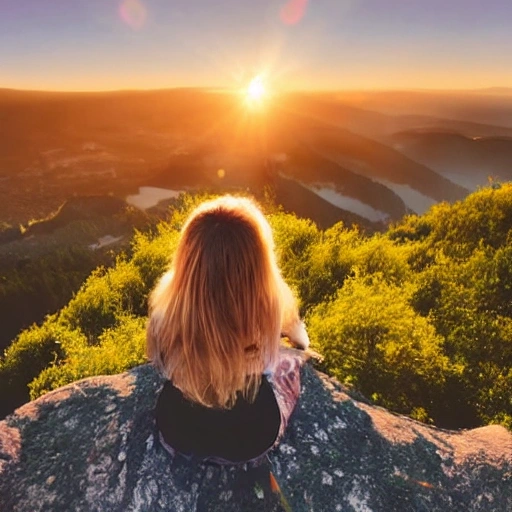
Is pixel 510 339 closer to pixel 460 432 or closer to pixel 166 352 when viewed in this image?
pixel 460 432

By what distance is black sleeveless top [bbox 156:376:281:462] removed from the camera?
13.2 feet

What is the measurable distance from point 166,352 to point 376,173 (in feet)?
544

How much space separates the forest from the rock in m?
1.30

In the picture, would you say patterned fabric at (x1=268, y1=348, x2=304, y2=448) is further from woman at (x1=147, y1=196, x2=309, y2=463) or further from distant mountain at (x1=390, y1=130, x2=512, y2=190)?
distant mountain at (x1=390, y1=130, x2=512, y2=190)

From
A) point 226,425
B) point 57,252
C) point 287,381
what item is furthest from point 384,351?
point 57,252

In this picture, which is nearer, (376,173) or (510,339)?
(510,339)

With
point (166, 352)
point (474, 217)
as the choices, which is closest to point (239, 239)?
point (166, 352)

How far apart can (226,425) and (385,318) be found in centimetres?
844

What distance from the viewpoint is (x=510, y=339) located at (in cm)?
1089

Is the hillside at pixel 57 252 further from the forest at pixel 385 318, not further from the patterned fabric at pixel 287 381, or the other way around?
the patterned fabric at pixel 287 381

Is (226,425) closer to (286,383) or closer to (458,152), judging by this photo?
(286,383)

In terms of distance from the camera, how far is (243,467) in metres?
4.51

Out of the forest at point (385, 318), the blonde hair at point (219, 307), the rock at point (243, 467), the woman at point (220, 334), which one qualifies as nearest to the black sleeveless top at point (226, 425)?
the woman at point (220, 334)

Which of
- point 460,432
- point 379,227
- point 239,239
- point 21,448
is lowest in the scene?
point 379,227
